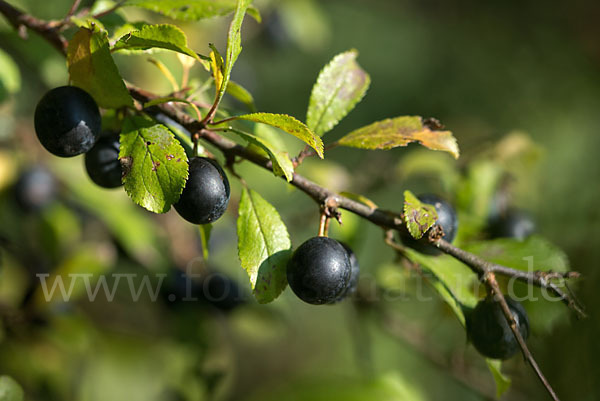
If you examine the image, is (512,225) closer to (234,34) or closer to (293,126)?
(293,126)

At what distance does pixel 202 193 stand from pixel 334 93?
373 mm

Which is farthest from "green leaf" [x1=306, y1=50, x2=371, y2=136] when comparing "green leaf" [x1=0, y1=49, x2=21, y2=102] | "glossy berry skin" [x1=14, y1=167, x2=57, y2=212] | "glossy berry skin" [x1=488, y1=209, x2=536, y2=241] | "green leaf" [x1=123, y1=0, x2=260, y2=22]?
"glossy berry skin" [x1=14, y1=167, x2=57, y2=212]

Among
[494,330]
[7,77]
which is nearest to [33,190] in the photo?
[7,77]

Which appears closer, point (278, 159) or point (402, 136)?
point (278, 159)

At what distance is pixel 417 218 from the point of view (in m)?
0.87

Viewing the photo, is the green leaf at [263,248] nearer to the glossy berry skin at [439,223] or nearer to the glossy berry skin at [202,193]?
the glossy berry skin at [202,193]

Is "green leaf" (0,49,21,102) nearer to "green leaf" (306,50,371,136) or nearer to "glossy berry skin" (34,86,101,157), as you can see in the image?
"glossy berry skin" (34,86,101,157)

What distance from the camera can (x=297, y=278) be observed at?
85 cm

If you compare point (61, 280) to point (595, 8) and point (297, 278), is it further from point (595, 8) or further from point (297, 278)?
point (595, 8)

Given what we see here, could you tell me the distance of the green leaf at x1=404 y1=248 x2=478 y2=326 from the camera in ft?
3.21

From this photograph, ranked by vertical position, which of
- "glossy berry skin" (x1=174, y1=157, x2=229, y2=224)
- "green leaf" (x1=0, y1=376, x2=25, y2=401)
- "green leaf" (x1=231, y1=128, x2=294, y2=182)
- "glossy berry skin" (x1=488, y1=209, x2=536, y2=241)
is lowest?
"green leaf" (x1=0, y1=376, x2=25, y2=401)

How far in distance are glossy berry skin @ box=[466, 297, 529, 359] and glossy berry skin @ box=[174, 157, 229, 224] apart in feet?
1.66

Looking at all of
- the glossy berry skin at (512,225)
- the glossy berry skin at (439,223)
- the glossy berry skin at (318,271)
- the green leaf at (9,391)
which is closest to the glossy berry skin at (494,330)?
the glossy berry skin at (439,223)

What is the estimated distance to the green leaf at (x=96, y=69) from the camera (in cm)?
82
